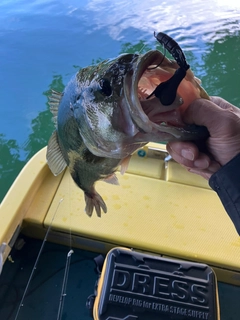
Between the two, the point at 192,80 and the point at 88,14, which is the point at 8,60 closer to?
the point at 88,14

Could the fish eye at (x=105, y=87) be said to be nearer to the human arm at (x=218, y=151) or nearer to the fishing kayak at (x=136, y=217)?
the human arm at (x=218, y=151)

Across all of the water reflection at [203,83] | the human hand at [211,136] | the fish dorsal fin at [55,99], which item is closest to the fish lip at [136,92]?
the human hand at [211,136]

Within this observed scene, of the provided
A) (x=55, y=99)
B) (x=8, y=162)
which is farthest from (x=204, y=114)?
(x=8, y=162)

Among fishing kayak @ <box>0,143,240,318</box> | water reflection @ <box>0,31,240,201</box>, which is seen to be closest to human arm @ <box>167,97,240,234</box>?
fishing kayak @ <box>0,143,240,318</box>

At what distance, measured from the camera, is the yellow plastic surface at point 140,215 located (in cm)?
157

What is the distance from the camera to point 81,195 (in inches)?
70.4

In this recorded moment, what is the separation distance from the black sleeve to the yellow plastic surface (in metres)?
0.65

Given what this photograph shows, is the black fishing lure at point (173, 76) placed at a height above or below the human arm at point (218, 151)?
above

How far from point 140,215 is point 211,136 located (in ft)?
3.00

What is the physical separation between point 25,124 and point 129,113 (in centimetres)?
221

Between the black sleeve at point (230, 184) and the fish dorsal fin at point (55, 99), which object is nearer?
the black sleeve at point (230, 184)

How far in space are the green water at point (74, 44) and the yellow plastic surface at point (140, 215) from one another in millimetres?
635

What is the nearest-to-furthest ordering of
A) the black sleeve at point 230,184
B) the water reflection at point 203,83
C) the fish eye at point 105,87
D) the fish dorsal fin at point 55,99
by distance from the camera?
the fish eye at point 105,87 < the black sleeve at point 230,184 < the fish dorsal fin at point 55,99 < the water reflection at point 203,83

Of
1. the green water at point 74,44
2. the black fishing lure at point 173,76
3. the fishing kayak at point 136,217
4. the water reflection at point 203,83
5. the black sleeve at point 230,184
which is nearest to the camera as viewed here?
the black fishing lure at point 173,76
